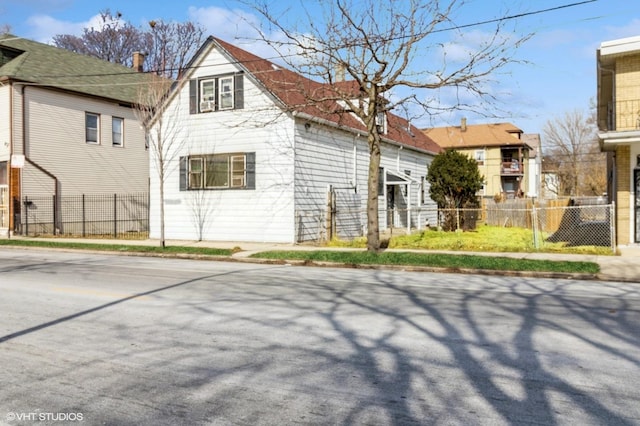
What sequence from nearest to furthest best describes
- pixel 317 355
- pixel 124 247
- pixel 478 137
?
pixel 317 355, pixel 124 247, pixel 478 137

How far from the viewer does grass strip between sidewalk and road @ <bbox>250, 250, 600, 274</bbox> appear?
13.0 meters

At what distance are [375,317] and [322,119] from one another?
14.8 m

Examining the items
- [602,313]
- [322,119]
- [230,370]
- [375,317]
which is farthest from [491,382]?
[322,119]

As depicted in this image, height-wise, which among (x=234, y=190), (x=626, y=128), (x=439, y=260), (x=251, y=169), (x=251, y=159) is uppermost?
(x=626, y=128)

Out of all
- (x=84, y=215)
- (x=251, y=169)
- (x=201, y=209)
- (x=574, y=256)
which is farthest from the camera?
(x=84, y=215)

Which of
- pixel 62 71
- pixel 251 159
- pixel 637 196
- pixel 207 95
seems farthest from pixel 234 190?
pixel 62 71

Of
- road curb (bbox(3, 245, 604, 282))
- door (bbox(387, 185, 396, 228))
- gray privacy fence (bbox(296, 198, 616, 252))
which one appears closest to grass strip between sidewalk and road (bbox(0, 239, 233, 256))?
→ road curb (bbox(3, 245, 604, 282))

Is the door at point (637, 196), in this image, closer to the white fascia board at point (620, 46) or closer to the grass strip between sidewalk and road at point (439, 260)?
the white fascia board at point (620, 46)

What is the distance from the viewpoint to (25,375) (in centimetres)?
501

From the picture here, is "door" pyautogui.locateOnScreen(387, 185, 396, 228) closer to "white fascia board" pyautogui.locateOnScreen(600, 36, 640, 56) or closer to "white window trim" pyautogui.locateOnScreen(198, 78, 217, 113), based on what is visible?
"white window trim" pyautogui.locateOnScreen(198, 78, 217, 113)

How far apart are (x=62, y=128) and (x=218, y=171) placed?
11.2 meters

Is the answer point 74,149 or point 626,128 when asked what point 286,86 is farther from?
point 74,149

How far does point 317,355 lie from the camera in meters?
5.57

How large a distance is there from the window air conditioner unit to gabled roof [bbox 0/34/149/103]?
761 cm
